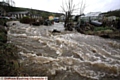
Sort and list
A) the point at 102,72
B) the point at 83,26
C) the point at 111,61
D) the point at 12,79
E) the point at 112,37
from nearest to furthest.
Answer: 1. the point at 12,79
2. the point at 102,72
3. the point at 111,61
4. the point at 112,37
5. the point at 83,26

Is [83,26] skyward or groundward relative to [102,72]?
skyward

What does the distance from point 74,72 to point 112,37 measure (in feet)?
30.4

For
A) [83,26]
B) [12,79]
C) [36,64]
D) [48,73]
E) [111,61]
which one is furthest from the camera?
[83,26]

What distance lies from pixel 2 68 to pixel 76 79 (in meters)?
2.67

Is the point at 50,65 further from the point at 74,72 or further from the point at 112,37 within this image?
the point at 112,37

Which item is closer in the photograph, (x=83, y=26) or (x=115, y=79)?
(x=115, y=79)

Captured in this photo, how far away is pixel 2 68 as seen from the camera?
448 cm

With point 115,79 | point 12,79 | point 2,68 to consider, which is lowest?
point 115,79

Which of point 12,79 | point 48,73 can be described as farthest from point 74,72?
point 12,79

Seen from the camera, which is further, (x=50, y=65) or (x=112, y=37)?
(x=112, y=37)

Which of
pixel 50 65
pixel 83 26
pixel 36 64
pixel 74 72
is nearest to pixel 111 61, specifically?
pixel 74 72

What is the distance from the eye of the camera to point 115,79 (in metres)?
4.71

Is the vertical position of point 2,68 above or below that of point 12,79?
below

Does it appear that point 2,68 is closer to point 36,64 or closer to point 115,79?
point 36,64
